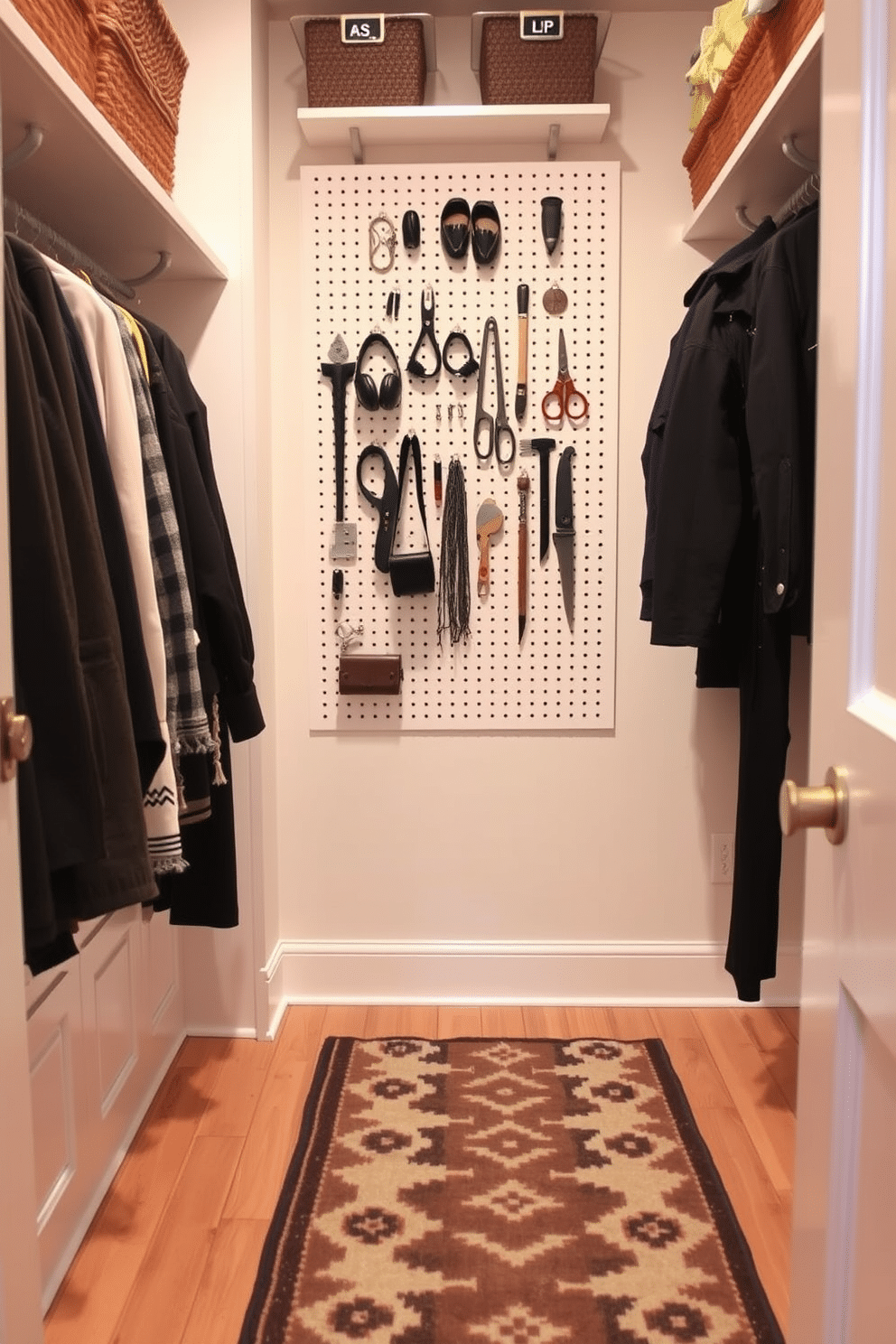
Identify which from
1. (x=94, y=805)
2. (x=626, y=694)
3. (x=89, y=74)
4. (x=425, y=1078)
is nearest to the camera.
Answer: (x=94, y=805)

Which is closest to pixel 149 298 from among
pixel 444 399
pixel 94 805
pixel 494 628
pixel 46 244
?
pixel 46 244

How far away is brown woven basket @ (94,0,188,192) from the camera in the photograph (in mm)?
1586

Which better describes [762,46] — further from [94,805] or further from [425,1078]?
[425,1078]

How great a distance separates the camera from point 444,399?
Answer: 2553mm

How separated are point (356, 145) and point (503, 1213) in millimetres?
2364

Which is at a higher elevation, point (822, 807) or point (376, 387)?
point (376, 387)

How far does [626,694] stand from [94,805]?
1.68 metres

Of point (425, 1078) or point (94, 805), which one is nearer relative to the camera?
point (94, 805)

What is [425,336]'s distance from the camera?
2.53 metres

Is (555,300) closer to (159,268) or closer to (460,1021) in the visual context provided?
(159,268)

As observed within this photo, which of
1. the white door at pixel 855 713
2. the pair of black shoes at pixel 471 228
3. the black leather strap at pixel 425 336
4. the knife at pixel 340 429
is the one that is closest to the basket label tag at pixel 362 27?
the pair of black shoes at pixel 471 228

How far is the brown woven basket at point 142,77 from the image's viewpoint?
1.59 metres

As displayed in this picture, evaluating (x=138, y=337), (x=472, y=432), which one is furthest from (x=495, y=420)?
(x=138, y=337)

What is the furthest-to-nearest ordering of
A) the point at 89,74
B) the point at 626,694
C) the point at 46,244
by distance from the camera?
the point at 626,694 → the point at 46,244 → the point at 89,74
